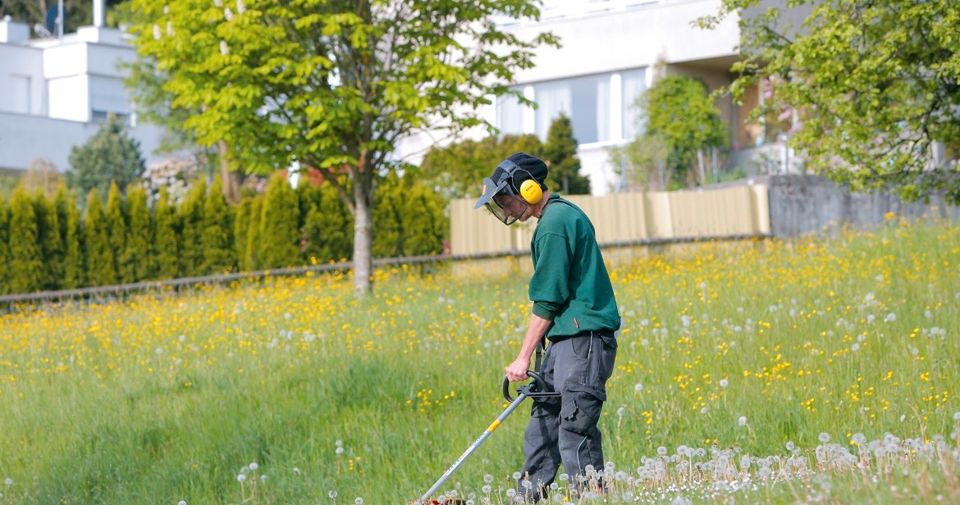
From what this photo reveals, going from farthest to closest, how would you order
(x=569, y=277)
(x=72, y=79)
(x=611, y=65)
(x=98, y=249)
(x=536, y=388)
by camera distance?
(x=72, y=79), (x=611, y=65), (x=98, y=249), (x=536, y=388), (x=569, y=277)

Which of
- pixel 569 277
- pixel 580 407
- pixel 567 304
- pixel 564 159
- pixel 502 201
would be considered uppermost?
pixel 564 159

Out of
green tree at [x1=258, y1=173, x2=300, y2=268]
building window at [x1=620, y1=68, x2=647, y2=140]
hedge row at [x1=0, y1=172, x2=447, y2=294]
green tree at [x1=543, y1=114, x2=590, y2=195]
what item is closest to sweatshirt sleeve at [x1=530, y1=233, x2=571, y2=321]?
hedge row at [x1=0, y1=172, x2=447, y2=294]

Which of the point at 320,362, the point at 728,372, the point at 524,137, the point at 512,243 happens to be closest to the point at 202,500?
the point at 320,362

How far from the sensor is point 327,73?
61.0ft

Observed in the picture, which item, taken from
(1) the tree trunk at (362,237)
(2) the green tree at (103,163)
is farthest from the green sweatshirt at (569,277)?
(2) the green tree at (103,163)

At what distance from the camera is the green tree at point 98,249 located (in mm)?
23422

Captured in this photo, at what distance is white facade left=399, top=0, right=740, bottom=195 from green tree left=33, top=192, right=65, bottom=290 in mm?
10455

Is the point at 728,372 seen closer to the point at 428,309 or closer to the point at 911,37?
the point at 911,37

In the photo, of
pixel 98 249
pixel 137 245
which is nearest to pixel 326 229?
pixel 137 245

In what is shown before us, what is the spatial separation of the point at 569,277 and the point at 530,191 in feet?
1.64

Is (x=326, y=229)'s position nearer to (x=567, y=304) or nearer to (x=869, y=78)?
(x=869, y=78)

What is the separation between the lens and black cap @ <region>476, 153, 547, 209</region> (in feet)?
23.9

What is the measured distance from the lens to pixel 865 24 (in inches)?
493

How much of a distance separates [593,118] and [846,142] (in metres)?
21.5
